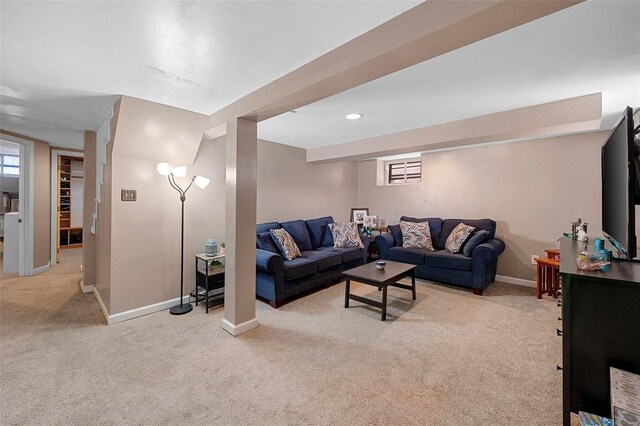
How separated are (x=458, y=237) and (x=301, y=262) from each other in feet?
8.05

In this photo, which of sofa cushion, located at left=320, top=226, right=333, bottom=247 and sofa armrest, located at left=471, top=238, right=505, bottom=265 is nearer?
sofa armrest, located at left=471, top=238, right=505, bottom=265

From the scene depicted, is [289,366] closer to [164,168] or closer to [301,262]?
[301,262]

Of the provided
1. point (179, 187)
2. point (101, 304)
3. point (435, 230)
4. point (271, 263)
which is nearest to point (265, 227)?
point (271, 263)

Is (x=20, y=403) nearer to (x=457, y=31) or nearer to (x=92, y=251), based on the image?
(x=92, y=251)

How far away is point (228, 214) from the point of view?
8.91 ft

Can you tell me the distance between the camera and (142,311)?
9.94ft

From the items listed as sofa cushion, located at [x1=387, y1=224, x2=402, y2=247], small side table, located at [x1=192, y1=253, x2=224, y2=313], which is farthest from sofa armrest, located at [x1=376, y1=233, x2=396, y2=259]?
small side table, located at [x1=192, y1=253, x2=224, y2=313]

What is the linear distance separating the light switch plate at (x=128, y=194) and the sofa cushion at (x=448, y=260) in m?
3.87

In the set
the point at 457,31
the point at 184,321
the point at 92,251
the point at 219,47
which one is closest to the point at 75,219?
the point at 92,251

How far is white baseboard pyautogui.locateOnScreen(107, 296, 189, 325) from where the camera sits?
2834 millimetres

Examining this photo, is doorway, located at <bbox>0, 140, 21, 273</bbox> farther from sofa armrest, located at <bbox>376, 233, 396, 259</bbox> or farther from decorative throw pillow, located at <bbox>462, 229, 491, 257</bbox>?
decorative throw pillow, located at <bbox>462, 229, 491, 257</bbox>

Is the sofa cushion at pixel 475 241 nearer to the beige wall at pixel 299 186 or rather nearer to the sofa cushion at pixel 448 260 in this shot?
the sofa cushion at pixel 448 260

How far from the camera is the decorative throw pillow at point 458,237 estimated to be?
4180 mm

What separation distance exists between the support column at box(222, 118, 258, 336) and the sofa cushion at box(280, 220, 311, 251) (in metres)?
1.58
